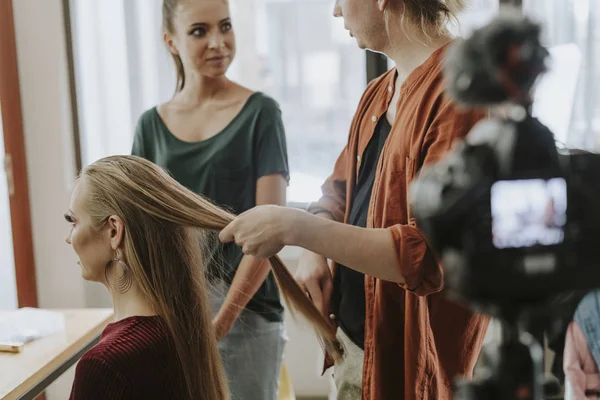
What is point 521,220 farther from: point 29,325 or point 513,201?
point 29,325

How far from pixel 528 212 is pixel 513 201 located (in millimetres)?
13

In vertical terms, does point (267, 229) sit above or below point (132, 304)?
above

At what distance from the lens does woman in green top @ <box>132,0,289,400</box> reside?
172 cm

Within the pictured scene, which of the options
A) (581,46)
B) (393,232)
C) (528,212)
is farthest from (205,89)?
(581,46)

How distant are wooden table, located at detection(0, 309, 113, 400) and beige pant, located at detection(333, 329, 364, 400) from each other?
721mm

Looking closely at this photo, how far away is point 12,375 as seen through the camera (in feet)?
5.14

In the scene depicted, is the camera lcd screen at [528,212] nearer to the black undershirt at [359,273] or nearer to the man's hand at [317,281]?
the black undershirt at [359,273]

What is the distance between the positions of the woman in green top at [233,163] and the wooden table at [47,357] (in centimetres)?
40

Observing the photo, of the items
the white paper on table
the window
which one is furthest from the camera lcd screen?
the window

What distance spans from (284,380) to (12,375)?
2.57 ft

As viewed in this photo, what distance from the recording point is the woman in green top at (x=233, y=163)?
5.63 ft

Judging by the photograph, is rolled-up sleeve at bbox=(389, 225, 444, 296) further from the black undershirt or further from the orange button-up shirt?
the black undershirt

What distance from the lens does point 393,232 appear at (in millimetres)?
1048

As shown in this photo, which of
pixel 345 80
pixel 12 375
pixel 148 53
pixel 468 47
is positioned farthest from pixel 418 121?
pixel 148 53
